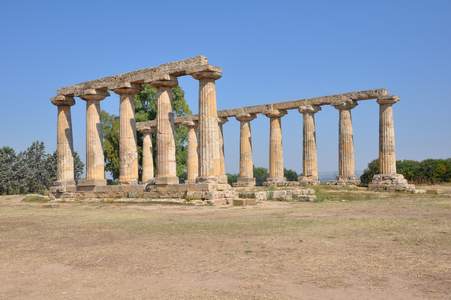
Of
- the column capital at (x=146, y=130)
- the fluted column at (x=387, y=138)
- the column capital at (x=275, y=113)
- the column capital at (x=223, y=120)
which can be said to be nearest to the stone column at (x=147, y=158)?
the column capital at (x=146, y=130)

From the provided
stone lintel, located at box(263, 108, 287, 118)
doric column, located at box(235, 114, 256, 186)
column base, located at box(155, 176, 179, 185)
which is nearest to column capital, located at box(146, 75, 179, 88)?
column base, located at box(155, 176, 179, 185)

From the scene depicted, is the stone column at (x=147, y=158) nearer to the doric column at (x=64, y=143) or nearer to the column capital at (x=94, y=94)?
the doric column at (x=64, y=143)

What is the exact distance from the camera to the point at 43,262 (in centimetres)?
989

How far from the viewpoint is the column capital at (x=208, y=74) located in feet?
91.2

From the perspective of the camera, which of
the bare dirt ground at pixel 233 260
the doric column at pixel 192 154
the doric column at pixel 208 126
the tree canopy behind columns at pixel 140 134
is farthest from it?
the tree canopy behind columns at pixel 140 134

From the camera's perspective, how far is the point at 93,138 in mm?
34156

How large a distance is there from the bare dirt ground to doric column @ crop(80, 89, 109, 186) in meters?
17.2

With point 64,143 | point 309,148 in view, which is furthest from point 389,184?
point 64,143

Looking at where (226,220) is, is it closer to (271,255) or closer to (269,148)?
(271,255)

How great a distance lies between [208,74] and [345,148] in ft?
61.5

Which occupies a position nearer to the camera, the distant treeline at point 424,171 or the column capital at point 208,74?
the column capital at point 208,74

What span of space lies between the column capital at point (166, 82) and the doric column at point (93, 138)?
566cm

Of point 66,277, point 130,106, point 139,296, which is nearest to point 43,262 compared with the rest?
point 66,277

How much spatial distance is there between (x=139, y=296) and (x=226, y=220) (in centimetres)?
1069
